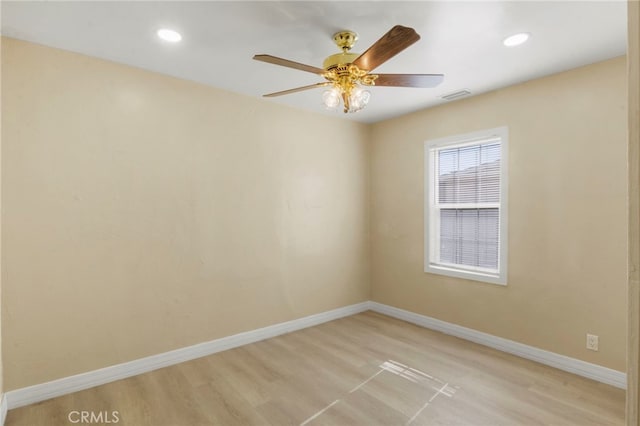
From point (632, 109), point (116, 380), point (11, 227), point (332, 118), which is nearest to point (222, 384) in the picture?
point (116, 380)

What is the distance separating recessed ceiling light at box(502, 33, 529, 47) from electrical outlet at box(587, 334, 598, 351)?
2476 mm

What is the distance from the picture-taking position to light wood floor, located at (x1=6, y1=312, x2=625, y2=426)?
2.30m

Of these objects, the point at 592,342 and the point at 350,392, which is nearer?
the point at 350,392

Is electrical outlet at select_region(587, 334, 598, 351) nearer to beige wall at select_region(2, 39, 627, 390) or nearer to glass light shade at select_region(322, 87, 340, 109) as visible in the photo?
beige wall at select_region(2, 39, 627, 390)

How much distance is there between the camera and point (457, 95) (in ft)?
11.8

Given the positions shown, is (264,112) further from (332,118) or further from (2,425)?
(2,425)

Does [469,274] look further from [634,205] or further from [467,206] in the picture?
[634,205]

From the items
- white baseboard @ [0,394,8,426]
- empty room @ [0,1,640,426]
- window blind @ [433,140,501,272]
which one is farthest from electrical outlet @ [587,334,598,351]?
white baseboard @ [0,394,8,426]

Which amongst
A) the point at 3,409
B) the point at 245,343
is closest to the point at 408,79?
the point at 245,343

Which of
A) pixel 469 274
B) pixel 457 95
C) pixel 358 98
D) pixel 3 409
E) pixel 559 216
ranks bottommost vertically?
pixel 3 409

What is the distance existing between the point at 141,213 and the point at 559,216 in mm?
3744

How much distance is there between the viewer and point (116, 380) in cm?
278

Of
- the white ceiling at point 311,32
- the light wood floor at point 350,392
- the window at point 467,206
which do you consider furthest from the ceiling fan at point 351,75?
the light wood floor at point 350,392

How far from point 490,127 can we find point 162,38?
3.13 metres
